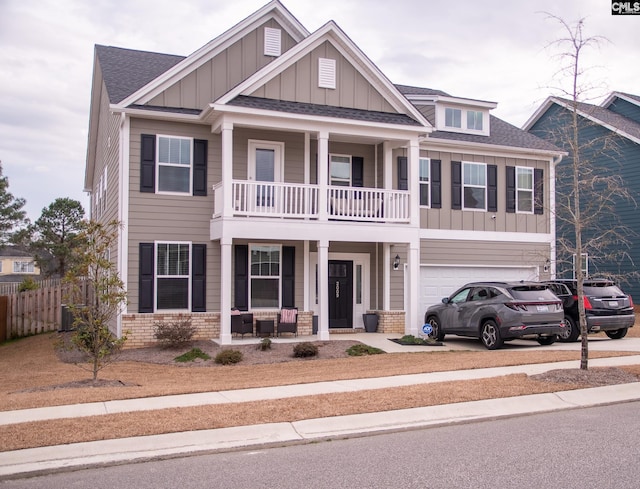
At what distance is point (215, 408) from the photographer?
8945mm

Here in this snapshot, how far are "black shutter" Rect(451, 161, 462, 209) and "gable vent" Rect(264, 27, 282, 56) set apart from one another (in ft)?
21.5

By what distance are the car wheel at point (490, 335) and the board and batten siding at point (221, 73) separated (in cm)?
935

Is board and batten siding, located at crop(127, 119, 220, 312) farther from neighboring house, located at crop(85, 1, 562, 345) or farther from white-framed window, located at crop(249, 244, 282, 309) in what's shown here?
white-framed window, located at crop(249, 244, 282, 309)

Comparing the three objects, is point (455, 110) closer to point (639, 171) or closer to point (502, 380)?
point (639, 171)

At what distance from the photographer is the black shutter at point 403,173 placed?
20734mm

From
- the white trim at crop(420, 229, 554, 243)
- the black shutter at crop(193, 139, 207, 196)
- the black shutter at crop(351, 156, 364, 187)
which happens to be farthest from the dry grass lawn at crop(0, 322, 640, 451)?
the black shutter at crop(351, 156, 364, 187)

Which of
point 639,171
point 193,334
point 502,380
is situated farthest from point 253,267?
point 639,171

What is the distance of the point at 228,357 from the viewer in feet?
48.6

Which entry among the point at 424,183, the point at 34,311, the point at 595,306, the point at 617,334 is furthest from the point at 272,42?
the point at 34,311

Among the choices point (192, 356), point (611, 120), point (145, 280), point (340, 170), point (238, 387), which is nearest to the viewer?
point (238, 387)

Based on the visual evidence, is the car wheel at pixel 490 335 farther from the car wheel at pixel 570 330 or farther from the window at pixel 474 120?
the window at pixel 474 120

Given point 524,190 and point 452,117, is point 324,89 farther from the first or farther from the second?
point 524,190

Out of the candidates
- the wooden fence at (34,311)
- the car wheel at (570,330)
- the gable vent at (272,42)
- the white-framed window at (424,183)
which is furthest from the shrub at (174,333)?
the car wheel at (570,330)

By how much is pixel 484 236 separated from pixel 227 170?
9289mm
